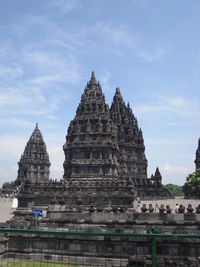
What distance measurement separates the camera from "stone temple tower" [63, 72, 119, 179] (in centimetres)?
6100

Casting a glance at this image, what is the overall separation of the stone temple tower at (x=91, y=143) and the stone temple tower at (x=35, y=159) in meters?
28.1

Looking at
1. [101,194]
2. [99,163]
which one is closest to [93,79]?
[99,163]

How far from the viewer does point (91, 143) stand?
2452 inches

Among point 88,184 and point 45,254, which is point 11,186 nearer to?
point 88,184

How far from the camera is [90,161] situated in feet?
201

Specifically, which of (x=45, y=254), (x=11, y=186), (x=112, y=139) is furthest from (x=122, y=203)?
(x=11, y=186)

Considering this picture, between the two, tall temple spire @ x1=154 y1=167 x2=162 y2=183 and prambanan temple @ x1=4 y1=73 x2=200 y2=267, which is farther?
tall temple spire @ x1=154 y1=167 x2=162 y2=183

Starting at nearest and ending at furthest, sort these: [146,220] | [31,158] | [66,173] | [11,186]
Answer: [146,220] < [66,173] < [11,186] < [31,158]

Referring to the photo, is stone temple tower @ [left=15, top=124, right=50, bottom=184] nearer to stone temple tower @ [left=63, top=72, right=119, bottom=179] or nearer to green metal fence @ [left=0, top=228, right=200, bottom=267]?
stone temple tower @ [left=63, top=72, right=119, bottom=179]

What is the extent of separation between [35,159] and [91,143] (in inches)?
1390

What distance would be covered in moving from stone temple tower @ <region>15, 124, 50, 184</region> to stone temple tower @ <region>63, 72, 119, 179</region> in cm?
2811

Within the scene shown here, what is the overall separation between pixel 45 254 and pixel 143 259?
5.67m

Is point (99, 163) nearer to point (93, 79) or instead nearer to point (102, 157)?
point (102, 157)

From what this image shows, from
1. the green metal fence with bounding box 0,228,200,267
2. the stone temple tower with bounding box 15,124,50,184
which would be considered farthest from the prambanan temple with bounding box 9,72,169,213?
the green metal fence with bounding box 0,228,200,267
